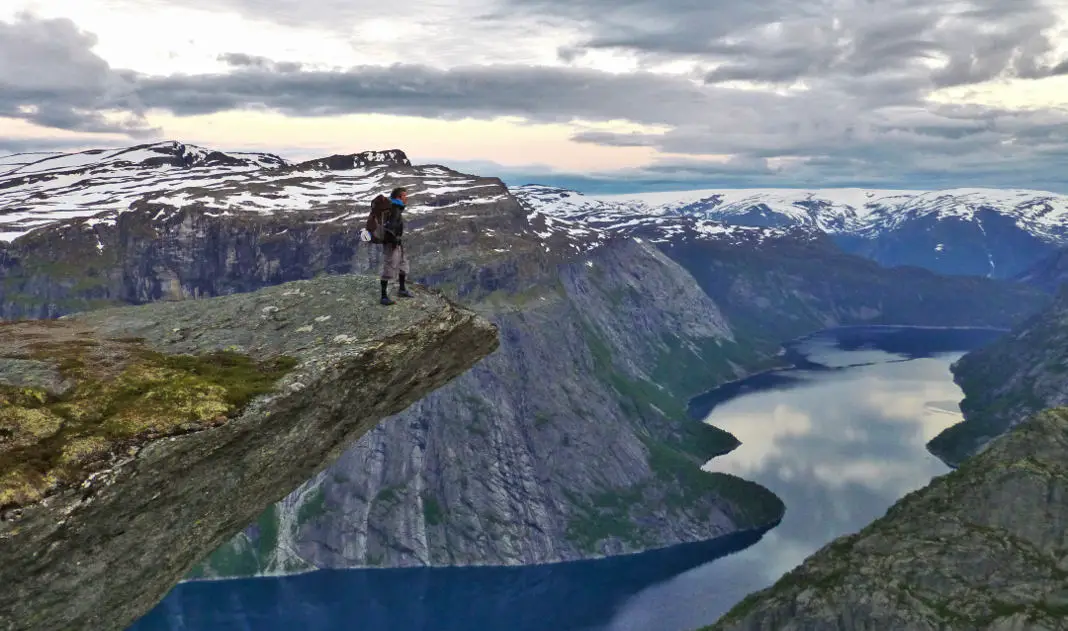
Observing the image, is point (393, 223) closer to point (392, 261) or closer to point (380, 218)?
point (380, 218)

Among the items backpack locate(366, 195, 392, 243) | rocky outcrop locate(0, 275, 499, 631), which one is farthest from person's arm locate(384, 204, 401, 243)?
rocky outcrop locate(0, 275, 499, 631)

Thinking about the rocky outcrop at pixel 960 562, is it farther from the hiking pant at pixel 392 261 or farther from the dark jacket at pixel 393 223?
the dark jacket at pixel 393 223

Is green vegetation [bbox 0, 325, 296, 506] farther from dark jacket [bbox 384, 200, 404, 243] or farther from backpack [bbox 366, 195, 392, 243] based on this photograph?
dark jacket [bbox 384, 200, 404, 243]

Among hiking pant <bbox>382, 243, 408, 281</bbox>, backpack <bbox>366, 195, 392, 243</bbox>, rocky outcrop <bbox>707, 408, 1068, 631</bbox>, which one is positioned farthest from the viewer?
rocky outcrop <bbox>707, 408, 1068, 631</bbox>

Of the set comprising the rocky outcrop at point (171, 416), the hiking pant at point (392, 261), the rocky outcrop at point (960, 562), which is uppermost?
the hiking pant at point (392, 261)

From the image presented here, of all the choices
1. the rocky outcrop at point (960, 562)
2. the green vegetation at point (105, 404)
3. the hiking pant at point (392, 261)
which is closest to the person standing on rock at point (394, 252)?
the hiking pant at point (392, 261)
